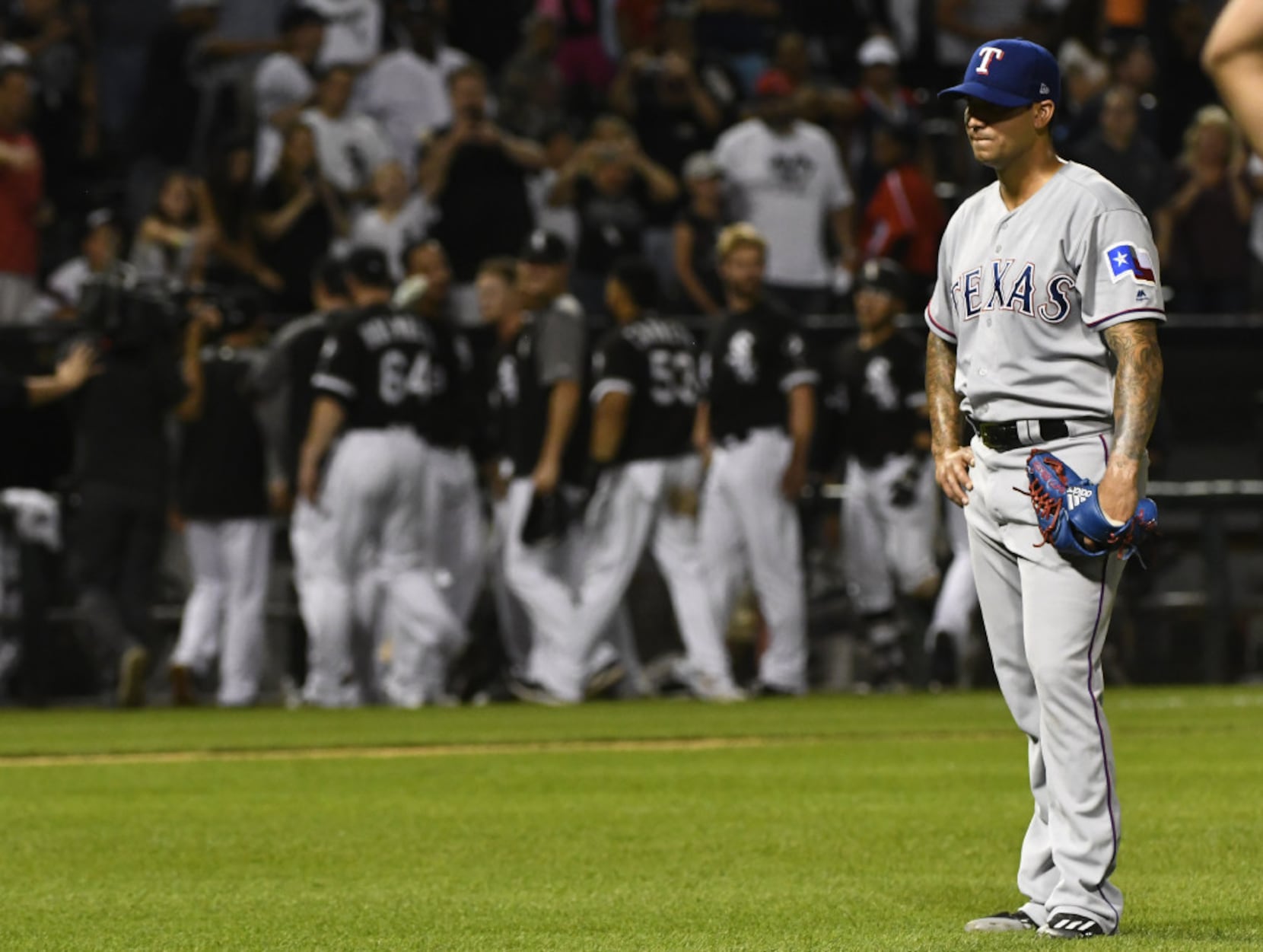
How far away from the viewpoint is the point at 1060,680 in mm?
5758

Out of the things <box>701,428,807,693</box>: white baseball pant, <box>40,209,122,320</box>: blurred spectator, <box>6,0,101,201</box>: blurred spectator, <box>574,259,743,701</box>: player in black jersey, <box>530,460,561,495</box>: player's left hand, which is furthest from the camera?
<box>6,0,101,201</box>: blurred spectator

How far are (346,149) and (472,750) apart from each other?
782cm

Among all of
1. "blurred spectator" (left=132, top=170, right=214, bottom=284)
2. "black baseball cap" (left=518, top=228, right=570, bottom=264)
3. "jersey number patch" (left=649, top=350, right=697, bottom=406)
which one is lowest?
"jersey number patch" (left=649, top=350, right=697, bottom=406)

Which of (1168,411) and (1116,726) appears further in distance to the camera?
(1168,411)

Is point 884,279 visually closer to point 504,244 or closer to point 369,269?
point 369,269

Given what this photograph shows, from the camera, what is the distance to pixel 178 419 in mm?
16250

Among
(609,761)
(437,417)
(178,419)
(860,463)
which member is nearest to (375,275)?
(437,417)

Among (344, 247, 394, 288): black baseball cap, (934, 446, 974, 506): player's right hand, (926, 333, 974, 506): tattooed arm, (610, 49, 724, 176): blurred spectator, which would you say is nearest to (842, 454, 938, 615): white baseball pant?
(344, 247, 394, 288): black baseball cap

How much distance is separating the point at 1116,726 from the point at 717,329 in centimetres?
423

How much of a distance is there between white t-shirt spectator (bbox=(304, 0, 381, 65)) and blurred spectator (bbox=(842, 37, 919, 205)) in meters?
4.02

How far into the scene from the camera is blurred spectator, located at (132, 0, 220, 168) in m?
19.2

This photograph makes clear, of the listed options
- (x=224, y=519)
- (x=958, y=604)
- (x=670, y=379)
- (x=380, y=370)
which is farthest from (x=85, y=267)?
(x=958, y=604)

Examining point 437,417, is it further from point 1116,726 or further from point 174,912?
point 174,912

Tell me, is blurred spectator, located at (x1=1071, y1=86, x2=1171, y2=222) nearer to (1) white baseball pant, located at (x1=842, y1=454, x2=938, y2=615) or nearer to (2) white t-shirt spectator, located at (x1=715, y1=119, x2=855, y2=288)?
(2) white t-shirt spectator, located at (x1=715, y1=119, x2=855, y2=288)
